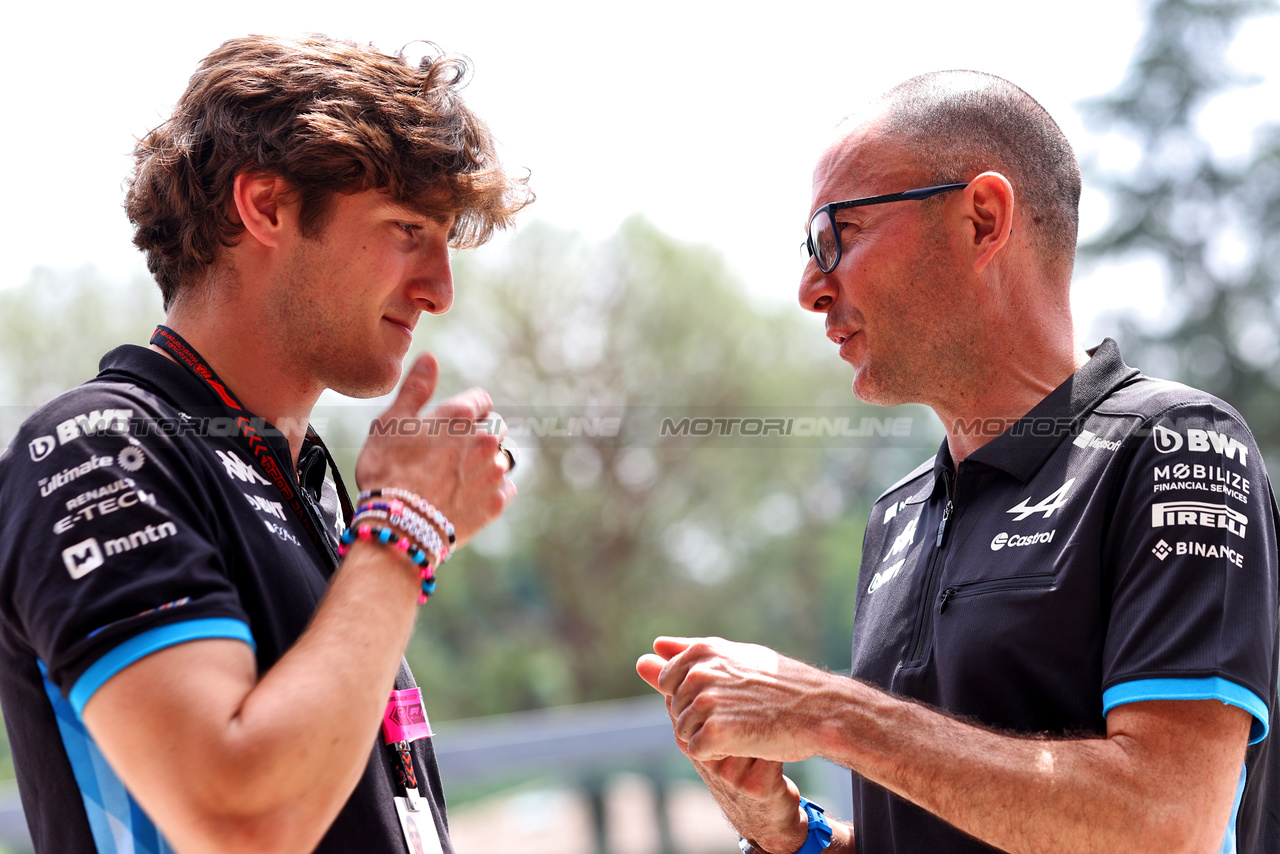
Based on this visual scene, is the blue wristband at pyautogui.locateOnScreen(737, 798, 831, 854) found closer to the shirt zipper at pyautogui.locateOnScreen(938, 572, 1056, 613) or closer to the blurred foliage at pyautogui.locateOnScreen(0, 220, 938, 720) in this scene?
the shirt zipper at pyautogui.locateOnScreen(938, 572, 1056, 613)

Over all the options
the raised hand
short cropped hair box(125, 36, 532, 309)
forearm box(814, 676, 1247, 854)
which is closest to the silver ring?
the raised hand

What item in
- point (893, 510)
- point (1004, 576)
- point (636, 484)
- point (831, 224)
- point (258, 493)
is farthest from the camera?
point (636, 484)

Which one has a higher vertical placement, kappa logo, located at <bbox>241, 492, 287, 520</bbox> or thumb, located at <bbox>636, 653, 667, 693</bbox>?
kappa logo, located at <bbox>241, 492, 287, 520</bbox>

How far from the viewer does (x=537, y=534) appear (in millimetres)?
18594

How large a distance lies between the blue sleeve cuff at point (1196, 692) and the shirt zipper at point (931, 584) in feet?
1.43

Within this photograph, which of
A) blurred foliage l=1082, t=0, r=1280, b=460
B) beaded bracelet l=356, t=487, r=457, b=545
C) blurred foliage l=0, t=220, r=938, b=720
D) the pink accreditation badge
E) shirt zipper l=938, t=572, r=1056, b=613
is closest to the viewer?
beaded bracelet l=356, t=487, r=457, b=545

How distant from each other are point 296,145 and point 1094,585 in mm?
1598

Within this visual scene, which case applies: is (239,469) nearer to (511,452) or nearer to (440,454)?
(440,454)

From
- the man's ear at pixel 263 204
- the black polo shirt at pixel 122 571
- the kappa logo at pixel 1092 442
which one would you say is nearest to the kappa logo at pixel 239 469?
the black polo shirt at pixel 122 571

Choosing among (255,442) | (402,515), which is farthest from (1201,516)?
(255,442)

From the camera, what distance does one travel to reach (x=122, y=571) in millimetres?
1241

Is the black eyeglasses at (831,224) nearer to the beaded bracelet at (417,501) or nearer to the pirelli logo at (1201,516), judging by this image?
the pirelli logo at (1201,516)

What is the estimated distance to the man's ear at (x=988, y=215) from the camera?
2121 millimetres

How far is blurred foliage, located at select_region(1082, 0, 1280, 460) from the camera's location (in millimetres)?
13406
